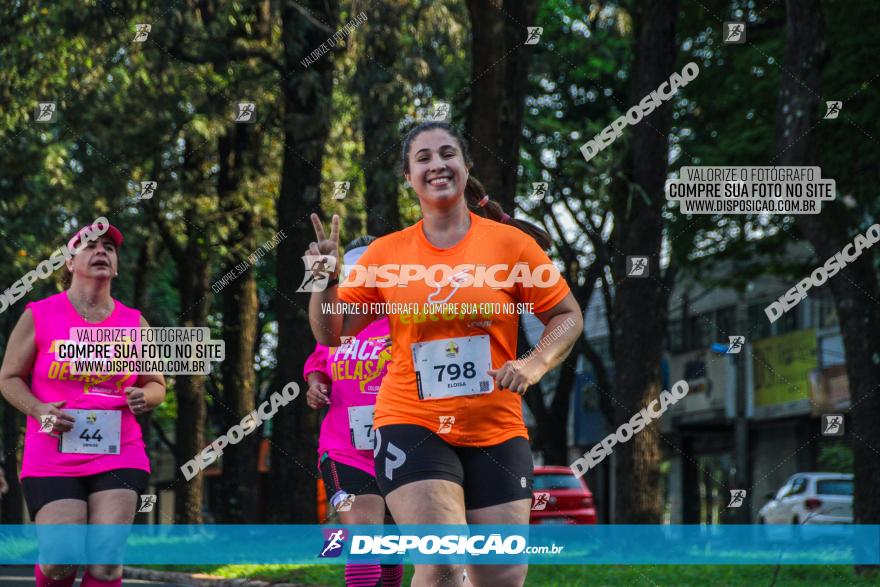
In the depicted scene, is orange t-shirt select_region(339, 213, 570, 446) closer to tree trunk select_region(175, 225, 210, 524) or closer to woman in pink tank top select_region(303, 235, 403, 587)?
woman in pink tank top select_region(303, 235, 403, 587)

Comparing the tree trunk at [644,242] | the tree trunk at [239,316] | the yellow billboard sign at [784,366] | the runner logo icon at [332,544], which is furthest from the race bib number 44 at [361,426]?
the yellow billboard sign at [784,366]

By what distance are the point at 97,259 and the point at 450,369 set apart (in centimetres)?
267

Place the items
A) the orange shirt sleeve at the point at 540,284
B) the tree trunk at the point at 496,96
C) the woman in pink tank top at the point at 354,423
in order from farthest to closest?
1. the tree trunk at the point at 496,96
2. the woman in pink tank top at the point at 354,423
3. the orange shirt sleeve at the point at 540,284

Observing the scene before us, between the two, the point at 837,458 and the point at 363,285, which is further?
the point at 837,458

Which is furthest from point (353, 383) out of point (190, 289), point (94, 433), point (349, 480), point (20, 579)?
point (190, 289)

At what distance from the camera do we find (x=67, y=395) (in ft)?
22.9

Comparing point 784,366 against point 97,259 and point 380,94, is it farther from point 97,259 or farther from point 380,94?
point 97,259

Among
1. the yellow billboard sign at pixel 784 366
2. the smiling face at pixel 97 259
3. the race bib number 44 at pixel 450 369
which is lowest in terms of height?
the race bib number 44 at pixel 450 369

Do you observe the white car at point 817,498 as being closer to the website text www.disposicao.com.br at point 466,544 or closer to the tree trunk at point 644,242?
the tree trunk at point 644,242

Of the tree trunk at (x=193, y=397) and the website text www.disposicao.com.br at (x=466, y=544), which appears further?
the tree trunk at (x=193, y=397)

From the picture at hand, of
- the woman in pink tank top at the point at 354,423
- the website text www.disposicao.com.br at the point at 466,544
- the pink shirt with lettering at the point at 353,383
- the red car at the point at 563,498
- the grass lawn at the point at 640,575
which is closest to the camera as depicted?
the website text www.disposicao.com.br at the point at 466,544

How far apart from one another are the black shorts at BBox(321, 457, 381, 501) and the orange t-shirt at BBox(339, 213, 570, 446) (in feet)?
6.83

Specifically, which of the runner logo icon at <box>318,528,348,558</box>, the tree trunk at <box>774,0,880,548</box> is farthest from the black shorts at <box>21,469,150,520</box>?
the tree trunk at <box>774,0,880,548</box>

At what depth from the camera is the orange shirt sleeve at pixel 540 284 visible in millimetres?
5266
